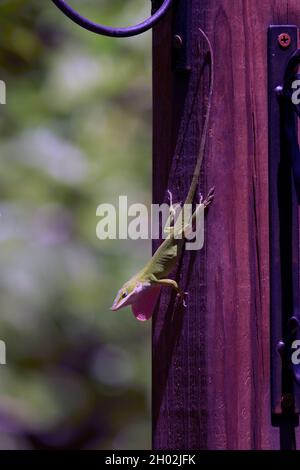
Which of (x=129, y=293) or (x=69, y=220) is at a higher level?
(x=69, y=220)

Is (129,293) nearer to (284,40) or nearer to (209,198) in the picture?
(209,198)

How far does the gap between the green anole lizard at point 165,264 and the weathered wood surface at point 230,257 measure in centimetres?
2

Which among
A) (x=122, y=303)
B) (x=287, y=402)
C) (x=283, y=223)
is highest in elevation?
(x=283, y=223)

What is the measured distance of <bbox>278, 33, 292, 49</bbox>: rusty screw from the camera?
2.27 m

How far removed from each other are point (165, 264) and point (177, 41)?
0.50 m

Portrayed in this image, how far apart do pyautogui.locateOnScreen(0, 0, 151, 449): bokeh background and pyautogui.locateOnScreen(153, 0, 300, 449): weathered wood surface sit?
213 cm

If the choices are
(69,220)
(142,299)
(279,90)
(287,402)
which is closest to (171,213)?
(142,299)

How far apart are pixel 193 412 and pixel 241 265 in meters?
0.34

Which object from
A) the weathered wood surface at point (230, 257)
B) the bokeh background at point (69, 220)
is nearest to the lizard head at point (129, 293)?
the weathered wood surface at point (230, 257)

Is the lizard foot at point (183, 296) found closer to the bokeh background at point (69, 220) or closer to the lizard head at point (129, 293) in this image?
the lizard head at point (129, 293)

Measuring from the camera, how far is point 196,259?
230cm

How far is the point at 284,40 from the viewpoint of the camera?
2273 millimetres

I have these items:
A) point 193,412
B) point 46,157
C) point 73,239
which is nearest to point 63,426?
point 73,239

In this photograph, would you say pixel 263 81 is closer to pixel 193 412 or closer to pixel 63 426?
pixel 193 412
